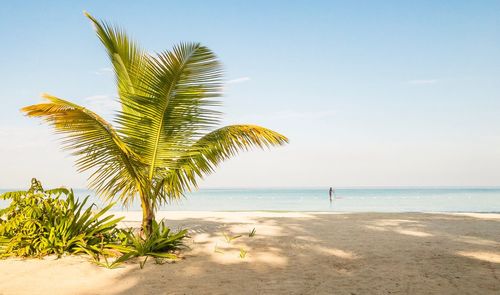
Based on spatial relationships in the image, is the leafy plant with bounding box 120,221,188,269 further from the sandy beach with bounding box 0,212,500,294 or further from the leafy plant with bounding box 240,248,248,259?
the leafy plant with bounding box 240,248,248,259

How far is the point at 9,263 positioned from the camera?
558 cm

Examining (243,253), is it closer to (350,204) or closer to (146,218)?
(146,218)

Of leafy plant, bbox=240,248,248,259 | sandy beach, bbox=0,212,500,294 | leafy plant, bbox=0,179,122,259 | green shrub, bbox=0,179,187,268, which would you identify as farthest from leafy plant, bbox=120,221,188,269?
leafy plant, bbox=240,248,248,259

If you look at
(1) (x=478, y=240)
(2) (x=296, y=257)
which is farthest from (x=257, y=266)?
(1) (x=478, y=240)

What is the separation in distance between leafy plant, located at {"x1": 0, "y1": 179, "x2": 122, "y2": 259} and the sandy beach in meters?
0.29

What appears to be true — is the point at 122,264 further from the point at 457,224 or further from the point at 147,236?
the point at 457,224

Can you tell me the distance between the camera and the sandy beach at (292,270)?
4.47m

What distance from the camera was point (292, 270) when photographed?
534 centimetres

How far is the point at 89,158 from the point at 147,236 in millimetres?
1562

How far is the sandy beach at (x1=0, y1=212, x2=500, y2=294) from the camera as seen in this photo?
447cm

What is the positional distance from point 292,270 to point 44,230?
3965 millimetres

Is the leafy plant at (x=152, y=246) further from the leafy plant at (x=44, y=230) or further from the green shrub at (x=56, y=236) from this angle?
the leafy plant at (x=44, y=230)

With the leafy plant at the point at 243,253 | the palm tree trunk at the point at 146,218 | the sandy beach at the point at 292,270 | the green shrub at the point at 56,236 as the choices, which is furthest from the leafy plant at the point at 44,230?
the leafy plant at the point at 243,253

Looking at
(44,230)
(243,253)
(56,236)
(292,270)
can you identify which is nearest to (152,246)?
(243,253)
